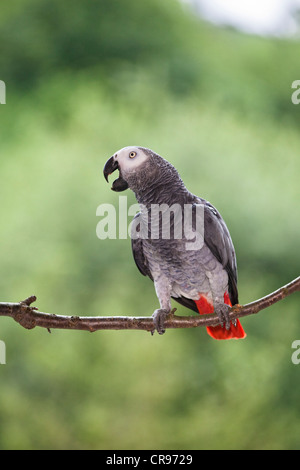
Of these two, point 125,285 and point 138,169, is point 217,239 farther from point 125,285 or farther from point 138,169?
point 125,285

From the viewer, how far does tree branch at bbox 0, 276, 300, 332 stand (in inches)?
36.9

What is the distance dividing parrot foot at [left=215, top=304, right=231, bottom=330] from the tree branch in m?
0.01

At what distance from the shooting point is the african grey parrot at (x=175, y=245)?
3.29ft

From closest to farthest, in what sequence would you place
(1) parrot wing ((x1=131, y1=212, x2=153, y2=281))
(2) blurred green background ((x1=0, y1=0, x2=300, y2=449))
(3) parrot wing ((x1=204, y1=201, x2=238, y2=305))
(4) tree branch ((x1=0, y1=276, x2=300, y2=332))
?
(4) tree branch ((x1=0, y1=276, x2=300, y2=332)), (3) parrot wing ((x1=204, y1=201, x2=238, y2=305)), (1) parrot wing ((x1=131, y1=212, x2=153, y2=281)), (2) blurred green background ((x1=0, y1=0, x2=300, y2=449))

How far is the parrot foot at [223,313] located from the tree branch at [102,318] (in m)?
0.01

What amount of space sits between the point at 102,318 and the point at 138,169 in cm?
31

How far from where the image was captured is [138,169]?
993mm

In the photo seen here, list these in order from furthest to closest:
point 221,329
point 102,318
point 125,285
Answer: point 125,285 < point 221,329 < point 102,318

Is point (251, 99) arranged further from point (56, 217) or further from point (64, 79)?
point (56, 217)

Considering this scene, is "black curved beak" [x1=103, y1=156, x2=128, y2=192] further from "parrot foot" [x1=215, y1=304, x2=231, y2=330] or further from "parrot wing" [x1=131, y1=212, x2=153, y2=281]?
"parrot foot" [x1=215, y1=304, x2=231, y2=330]

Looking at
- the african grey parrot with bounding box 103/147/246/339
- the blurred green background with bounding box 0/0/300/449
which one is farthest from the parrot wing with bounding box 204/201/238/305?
the blurred green background with bounding box 0/0/300/449

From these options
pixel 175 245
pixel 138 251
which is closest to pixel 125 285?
pixel 138 251

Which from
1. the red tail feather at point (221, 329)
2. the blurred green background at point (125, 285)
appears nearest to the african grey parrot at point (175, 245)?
the red tail feather at point (221, 329)

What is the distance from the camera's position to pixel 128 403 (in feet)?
7.80
